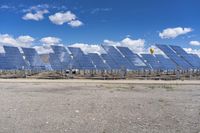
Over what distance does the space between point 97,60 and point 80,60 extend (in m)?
3.30

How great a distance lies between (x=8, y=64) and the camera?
179 feet

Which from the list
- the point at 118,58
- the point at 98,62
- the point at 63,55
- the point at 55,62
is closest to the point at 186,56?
the point at 118,58

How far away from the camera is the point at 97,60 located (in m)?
60.6

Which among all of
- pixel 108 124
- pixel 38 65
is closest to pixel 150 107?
pixel 108 124

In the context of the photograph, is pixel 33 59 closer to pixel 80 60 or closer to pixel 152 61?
pixel 80 60

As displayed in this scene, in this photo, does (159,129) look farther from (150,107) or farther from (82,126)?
(150,107)

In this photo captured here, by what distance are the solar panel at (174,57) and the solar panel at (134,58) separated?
13.4 feet

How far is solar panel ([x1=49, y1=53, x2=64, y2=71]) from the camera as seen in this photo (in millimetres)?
56181

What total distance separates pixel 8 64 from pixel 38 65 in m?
6.68

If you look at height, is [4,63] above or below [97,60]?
below

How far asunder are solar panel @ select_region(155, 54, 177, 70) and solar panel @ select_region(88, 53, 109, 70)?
1137cm

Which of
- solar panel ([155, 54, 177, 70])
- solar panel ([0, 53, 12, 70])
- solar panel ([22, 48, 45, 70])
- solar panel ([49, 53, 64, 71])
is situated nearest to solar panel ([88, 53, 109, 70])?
solar panel ([49, 53, 64, 71])

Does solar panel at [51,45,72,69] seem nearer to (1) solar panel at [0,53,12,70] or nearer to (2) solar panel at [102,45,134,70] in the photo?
(2) solar panel at [102,45,134,70]

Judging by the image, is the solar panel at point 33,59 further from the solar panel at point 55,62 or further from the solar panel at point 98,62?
the solar panel at point 98,62
